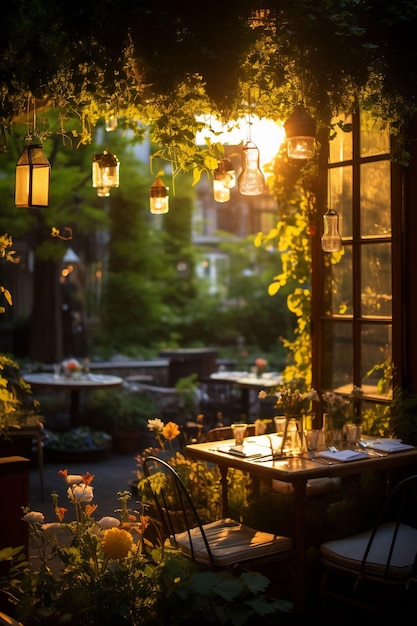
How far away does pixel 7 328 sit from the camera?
20422mm

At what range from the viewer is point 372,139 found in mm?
5996

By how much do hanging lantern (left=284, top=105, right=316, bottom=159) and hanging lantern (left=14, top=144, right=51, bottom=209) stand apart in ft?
4.42

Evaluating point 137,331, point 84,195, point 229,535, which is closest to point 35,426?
point 229,535

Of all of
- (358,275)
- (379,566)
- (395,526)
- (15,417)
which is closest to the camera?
(379,566)

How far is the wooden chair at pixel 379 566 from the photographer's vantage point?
4422 millimetres

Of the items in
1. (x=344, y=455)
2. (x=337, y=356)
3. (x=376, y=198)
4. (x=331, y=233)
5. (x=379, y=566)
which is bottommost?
(x=379, y=566)

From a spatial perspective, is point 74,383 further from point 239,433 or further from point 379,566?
point 379,566

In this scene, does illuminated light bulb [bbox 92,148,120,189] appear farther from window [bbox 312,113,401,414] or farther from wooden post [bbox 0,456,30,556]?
wooden post [bbox 0,456,30,556]

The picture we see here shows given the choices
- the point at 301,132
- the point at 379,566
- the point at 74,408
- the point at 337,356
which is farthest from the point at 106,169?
the point at 74,408

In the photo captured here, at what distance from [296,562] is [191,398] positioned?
7381mm

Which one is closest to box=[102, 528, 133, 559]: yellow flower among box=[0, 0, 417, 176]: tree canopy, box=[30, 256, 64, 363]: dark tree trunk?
box=[0, 0, 417, 176]: tree canopy

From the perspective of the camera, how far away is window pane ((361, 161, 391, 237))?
592 cm

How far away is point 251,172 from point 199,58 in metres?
1.17

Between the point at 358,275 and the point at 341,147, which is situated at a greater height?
the point at 341,147
